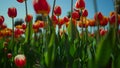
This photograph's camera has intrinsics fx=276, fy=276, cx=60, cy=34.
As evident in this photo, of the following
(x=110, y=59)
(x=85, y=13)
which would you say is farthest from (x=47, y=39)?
(x=85, y=13)

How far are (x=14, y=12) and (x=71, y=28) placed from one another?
126 cm

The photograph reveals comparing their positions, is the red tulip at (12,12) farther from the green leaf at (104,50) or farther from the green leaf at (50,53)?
the green leaf at (104,50)

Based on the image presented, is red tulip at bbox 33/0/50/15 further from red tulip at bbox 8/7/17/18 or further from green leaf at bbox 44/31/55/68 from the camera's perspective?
red tulip at bbox 8/7/17/18

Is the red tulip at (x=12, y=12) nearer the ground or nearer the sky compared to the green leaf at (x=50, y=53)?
nearer the sky

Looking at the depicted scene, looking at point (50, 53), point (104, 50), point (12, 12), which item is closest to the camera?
point (104, 50)

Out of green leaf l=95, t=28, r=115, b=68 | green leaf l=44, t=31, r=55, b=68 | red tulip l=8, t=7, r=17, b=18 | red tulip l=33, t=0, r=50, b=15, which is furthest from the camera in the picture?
red tulip l=8, t=7, r=17, b=18

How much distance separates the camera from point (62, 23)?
6.17m

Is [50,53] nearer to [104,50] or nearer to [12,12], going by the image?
[104,50]

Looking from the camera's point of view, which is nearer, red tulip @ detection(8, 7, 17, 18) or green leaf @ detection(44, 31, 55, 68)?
green leaf @ detection(44, 31, 55, 68)

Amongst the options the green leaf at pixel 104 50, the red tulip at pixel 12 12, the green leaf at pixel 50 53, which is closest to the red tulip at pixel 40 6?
the green leaf at pixel 50 53

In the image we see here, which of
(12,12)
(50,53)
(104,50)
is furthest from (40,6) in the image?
(12,12)

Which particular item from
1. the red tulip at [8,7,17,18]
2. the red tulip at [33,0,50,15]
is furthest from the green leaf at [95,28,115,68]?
the red tulip at [8,7,17,18]

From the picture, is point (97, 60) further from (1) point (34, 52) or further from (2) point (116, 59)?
(1) point (34, 52)

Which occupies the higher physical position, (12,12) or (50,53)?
(12,12)
